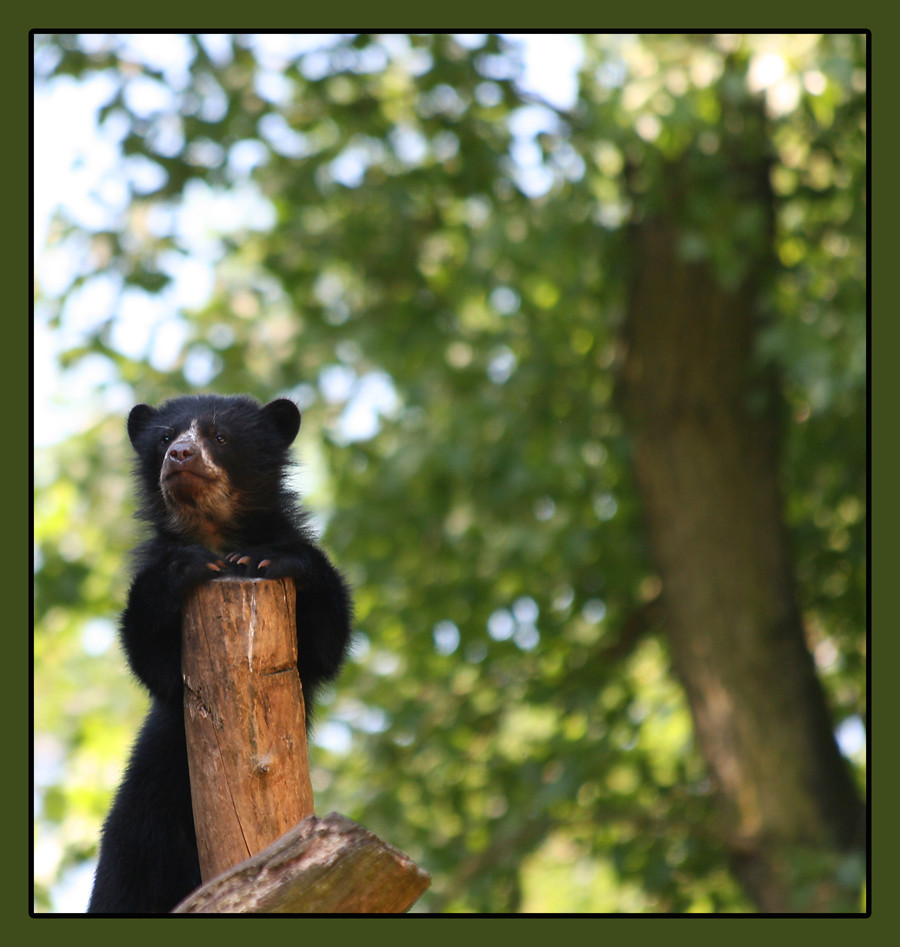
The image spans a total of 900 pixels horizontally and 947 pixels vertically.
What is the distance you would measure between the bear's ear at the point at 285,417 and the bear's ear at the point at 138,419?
1.34 feet

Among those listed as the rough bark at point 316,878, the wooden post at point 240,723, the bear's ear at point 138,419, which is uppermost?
the bear's ear at point 138,419

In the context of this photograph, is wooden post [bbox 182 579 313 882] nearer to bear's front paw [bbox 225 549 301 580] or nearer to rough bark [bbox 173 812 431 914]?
bear's front paw [bbox 225 549 301 580]

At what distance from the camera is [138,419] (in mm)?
3896

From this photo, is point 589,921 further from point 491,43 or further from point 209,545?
point 491,43

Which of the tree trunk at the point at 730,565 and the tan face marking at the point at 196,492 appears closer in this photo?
the tan face marking at the point at 196,492

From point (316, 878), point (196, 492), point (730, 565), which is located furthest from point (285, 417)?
point (730, 565)

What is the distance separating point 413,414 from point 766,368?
2352mm

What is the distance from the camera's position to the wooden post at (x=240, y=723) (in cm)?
292

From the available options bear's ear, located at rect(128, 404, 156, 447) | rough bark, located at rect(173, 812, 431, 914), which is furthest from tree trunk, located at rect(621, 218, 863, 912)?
rough bark, located at rect(173, 812, 431, 914)

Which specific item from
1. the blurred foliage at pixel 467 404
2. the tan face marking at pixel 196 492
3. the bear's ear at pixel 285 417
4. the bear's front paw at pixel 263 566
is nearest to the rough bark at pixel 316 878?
the bear's front paw at pixel 263 566

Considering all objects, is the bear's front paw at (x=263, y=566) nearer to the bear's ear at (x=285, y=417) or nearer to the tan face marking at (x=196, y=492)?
the tan face marking at (x=196, y=492)

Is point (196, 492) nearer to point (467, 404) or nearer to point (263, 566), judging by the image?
point (263, 566)

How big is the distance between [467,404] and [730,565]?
79.5 inches

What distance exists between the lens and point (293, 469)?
13.3ft
